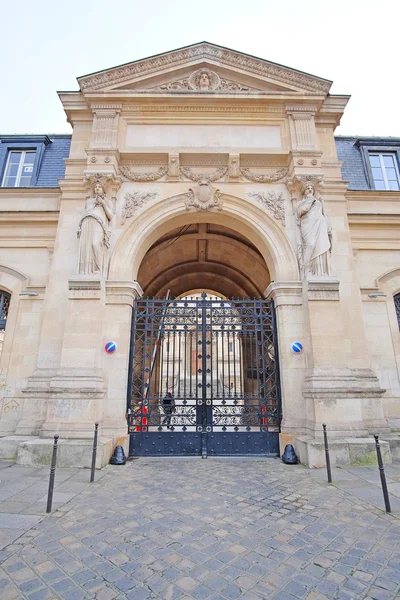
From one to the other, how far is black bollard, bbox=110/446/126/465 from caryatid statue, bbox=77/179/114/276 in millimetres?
3990

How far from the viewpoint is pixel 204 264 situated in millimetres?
14883

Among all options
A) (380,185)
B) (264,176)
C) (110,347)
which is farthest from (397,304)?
(110,347)

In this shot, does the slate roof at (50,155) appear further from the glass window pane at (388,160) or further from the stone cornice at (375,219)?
the glass window pane at (388,160)

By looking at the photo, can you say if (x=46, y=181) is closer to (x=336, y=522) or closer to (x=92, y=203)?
(x=92, y=203)

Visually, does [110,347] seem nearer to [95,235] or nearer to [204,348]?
[204,348]

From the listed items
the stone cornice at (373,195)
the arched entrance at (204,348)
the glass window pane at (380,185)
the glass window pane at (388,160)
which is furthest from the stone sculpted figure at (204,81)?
the glass window pane at (388,160)

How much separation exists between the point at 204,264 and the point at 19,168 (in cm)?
779

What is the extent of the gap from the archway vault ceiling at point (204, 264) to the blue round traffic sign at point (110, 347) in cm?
486

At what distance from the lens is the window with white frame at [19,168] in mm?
10820

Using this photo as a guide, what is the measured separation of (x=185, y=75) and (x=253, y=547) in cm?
1139

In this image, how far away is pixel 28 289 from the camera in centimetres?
925

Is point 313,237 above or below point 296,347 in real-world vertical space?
above

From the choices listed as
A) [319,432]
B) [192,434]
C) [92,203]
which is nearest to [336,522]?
[319,432]

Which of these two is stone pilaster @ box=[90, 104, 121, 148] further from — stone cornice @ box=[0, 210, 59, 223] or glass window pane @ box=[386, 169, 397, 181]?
glass window pane @ box=[386, 169, 397, 181]
